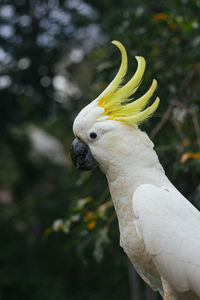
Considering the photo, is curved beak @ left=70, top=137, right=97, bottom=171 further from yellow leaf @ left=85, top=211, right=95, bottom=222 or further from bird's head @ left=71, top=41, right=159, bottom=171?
yellow leaf @ left=85, top=211, right=95, bottom=222

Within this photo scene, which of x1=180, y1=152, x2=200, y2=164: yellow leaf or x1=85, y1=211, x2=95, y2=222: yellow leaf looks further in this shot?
x1=85, y1=211, x2=95, y2=222: yellow leaf

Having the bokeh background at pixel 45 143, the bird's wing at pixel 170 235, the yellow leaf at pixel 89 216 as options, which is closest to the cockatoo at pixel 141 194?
the bird's wing at pixel 170 235

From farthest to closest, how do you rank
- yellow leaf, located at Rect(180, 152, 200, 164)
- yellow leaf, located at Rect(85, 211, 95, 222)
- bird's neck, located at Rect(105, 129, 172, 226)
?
yellow leaf, located at Rect(85, 211, 95, 222)
yellow leaf, located at Rect(180, 152, 200, 164)
bird's neck, located at Rect(105, 129, 172, 226)

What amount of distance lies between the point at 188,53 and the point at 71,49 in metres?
2.84

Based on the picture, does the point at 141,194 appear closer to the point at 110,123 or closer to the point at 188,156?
the point at 110,123

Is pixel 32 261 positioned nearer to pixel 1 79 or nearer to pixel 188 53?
pixel 1 79

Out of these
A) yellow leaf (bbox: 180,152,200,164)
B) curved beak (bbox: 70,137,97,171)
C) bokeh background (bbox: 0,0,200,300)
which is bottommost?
bokeh background (bbox: 0,0,200,300)

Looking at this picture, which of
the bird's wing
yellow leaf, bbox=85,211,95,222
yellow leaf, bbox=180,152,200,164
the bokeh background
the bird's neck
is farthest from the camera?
the bokeh background

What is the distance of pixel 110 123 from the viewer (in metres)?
1.31

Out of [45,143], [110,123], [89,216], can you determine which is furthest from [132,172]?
[45,143]

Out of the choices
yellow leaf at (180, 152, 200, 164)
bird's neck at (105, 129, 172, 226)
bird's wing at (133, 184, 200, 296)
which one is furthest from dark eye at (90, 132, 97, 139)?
yellow leaf at (180, 152, 200, 164)

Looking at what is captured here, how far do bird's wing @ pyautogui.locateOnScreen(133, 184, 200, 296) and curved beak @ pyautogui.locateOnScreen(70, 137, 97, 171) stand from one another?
0.24m

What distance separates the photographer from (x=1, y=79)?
14.9 feet

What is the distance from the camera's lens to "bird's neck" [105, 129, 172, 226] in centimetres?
131
